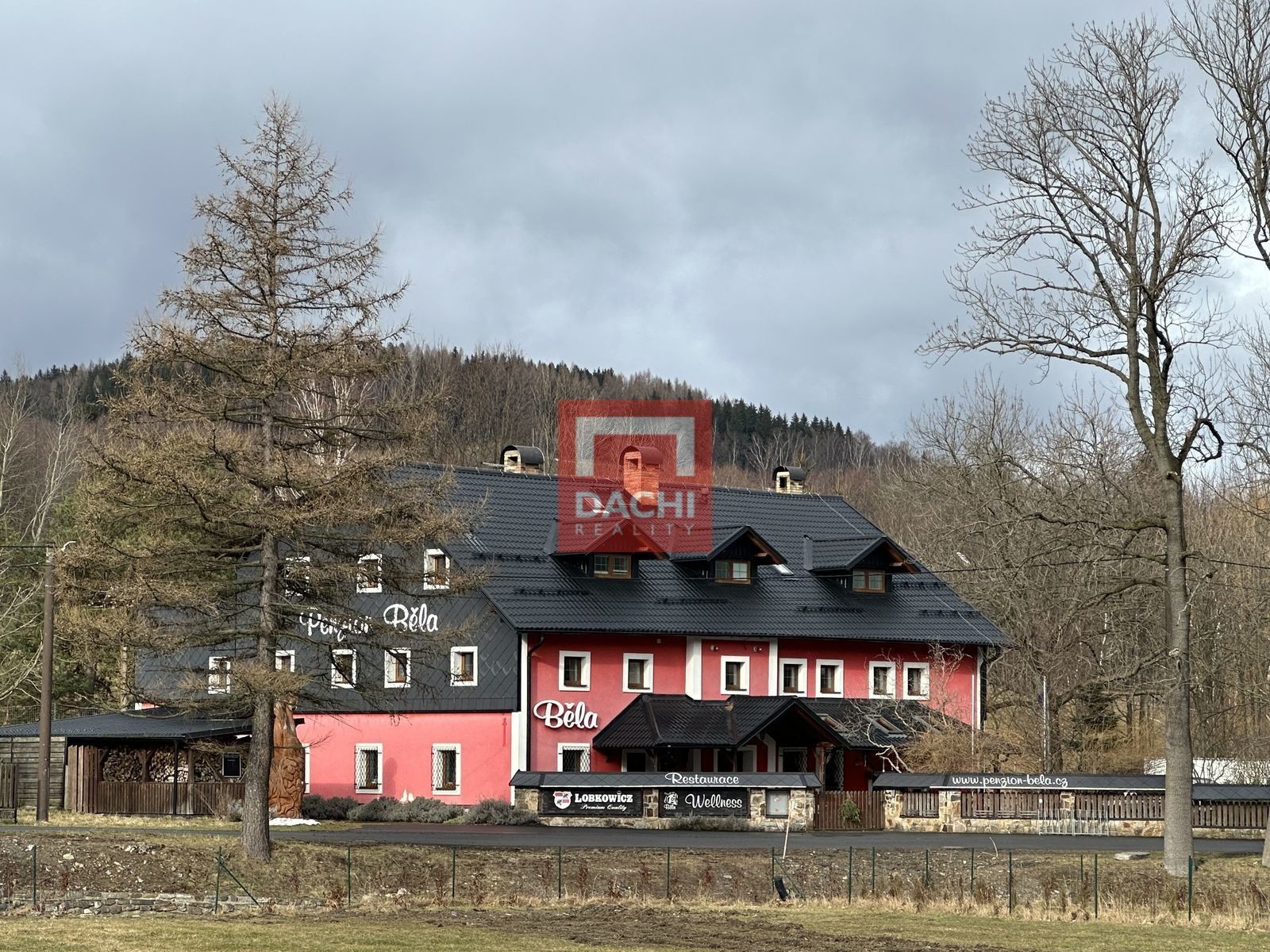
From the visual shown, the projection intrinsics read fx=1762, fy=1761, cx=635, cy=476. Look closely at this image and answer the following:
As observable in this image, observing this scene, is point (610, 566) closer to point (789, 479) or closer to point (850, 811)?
point (850, 811)

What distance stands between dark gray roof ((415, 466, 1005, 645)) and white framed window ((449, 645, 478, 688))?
6.14 ft

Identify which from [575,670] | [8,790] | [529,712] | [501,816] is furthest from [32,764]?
[575,670]

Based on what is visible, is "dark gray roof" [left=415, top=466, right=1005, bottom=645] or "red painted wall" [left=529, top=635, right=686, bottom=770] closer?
"red painted wall" [left=529, top=635, right=686, bottom=770]

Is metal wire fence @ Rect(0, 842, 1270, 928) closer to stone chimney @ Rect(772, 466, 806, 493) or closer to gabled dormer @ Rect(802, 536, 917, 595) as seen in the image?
gabled dormer @ Rect(802, 536, 917, 595)

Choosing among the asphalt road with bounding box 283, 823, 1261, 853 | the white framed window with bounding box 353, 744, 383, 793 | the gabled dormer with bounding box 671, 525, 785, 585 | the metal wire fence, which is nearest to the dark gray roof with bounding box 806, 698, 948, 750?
the gabled dormer with bounding box 671, 525, 785, 585

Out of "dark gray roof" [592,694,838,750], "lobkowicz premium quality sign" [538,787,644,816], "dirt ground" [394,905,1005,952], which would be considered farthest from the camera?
"dark gray roof" [592,694,838,750]

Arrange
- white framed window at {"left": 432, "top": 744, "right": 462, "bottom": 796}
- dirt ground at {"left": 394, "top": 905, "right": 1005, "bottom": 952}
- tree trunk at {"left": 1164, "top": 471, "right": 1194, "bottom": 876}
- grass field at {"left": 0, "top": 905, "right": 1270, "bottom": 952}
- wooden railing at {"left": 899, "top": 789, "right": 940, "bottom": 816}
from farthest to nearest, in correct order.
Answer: white framed window at {"left": 432, "top": 744, "right": 462, "bottom": 796} < wooden railing at {"left": 899, "top": 789, "right": 940, "bottom": 816} < tree trunk at {"left": 1164, "top": 471, "right": 1194, "bottom": 876} < dirt ground at {"left": 394, "top": 905, "right": 1005, "bottom": 952} < grass field at {"left": 0, "top": 905, "right": 1270, "bottom": 952}

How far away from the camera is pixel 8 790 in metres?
43.8

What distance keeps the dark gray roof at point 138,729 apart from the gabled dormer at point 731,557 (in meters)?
15.3

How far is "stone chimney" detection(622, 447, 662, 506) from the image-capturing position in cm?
5775

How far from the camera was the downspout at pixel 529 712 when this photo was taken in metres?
48.9

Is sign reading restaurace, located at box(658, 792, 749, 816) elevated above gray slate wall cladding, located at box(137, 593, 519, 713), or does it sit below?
below


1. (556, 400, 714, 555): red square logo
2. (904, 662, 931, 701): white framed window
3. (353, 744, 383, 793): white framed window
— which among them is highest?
(556, 400, 714, 555): red square logo

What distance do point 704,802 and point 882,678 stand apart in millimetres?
13584
